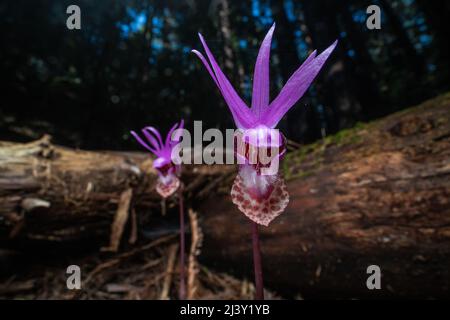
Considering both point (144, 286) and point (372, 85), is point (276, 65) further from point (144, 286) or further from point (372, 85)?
point (144, 286)

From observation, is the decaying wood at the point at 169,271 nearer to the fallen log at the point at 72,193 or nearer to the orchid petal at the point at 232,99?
the fallen log at the point at 72,193

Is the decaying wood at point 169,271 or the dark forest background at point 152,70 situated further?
the dark forest background at point 152,70

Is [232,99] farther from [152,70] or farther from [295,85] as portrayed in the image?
[152,70]

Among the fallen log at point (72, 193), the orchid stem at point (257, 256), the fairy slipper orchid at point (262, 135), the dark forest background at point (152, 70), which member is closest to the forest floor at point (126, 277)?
the fallen log at point (72, 193)

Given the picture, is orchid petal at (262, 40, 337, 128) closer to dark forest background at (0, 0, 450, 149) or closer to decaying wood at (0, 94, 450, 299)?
decaying wood at (0, 94, 450, 299)

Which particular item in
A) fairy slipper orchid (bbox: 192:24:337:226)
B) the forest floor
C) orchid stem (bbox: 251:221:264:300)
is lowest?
the forest floor

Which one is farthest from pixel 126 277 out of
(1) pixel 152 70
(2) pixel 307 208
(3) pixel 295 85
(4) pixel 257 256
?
(1) pixel 152 70

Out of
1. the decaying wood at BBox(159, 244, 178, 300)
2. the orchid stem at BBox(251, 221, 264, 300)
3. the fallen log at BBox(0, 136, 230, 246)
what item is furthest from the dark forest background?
the orchid stem at BBox(251, 221, 264, 300)
